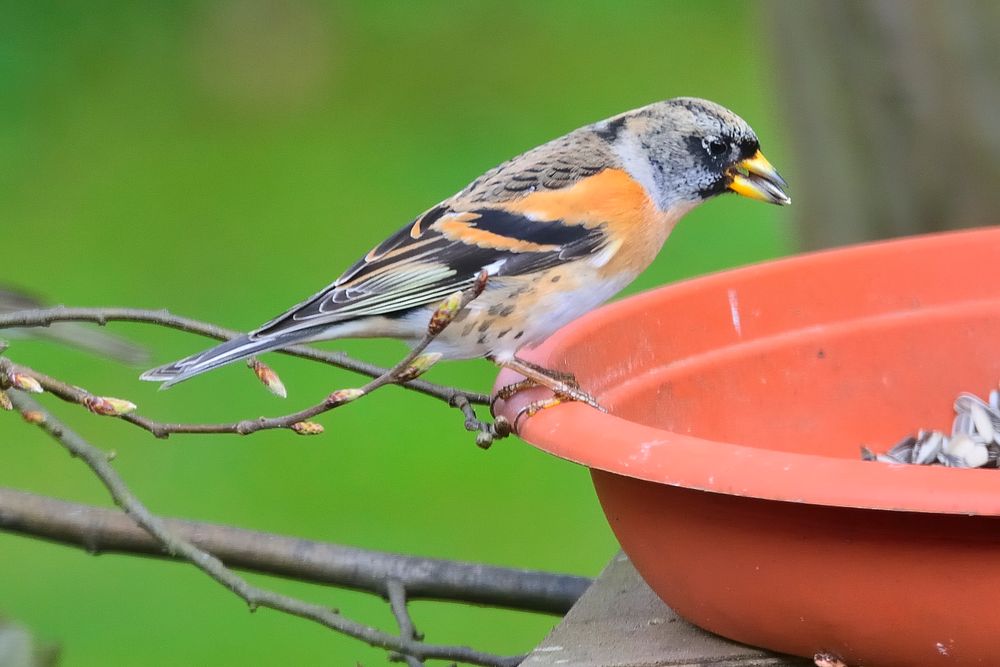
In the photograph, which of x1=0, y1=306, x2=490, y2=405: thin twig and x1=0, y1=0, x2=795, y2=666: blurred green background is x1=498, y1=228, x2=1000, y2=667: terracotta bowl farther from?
x1=0, y1=0, x2=795, y2=666: blurred green background

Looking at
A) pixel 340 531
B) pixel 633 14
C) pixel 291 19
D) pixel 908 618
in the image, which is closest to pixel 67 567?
pixel 340 531

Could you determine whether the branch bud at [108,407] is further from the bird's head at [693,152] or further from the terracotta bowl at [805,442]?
the bird's head at [693,152]

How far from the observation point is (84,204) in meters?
7.35

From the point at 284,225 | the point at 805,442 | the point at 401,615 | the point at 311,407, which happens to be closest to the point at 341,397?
the point at 311,407

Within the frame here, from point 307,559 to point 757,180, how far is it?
1.16 m

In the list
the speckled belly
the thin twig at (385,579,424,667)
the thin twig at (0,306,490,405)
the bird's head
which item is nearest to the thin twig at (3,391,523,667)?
the thin twig at (385,579,424,667)

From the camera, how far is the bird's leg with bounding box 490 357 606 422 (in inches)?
79.4

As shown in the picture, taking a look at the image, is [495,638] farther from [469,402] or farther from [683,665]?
[683,665]

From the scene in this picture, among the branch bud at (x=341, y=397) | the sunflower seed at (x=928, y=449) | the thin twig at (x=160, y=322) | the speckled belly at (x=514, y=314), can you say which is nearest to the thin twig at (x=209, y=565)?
the thin twig at (x=160, y=322)

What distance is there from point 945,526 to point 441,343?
1.14 m

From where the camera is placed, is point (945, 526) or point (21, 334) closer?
point (945, 526)

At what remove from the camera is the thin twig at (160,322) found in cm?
207

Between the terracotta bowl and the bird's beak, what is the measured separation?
12.5 inches

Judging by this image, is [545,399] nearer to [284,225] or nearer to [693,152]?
[693,152]
